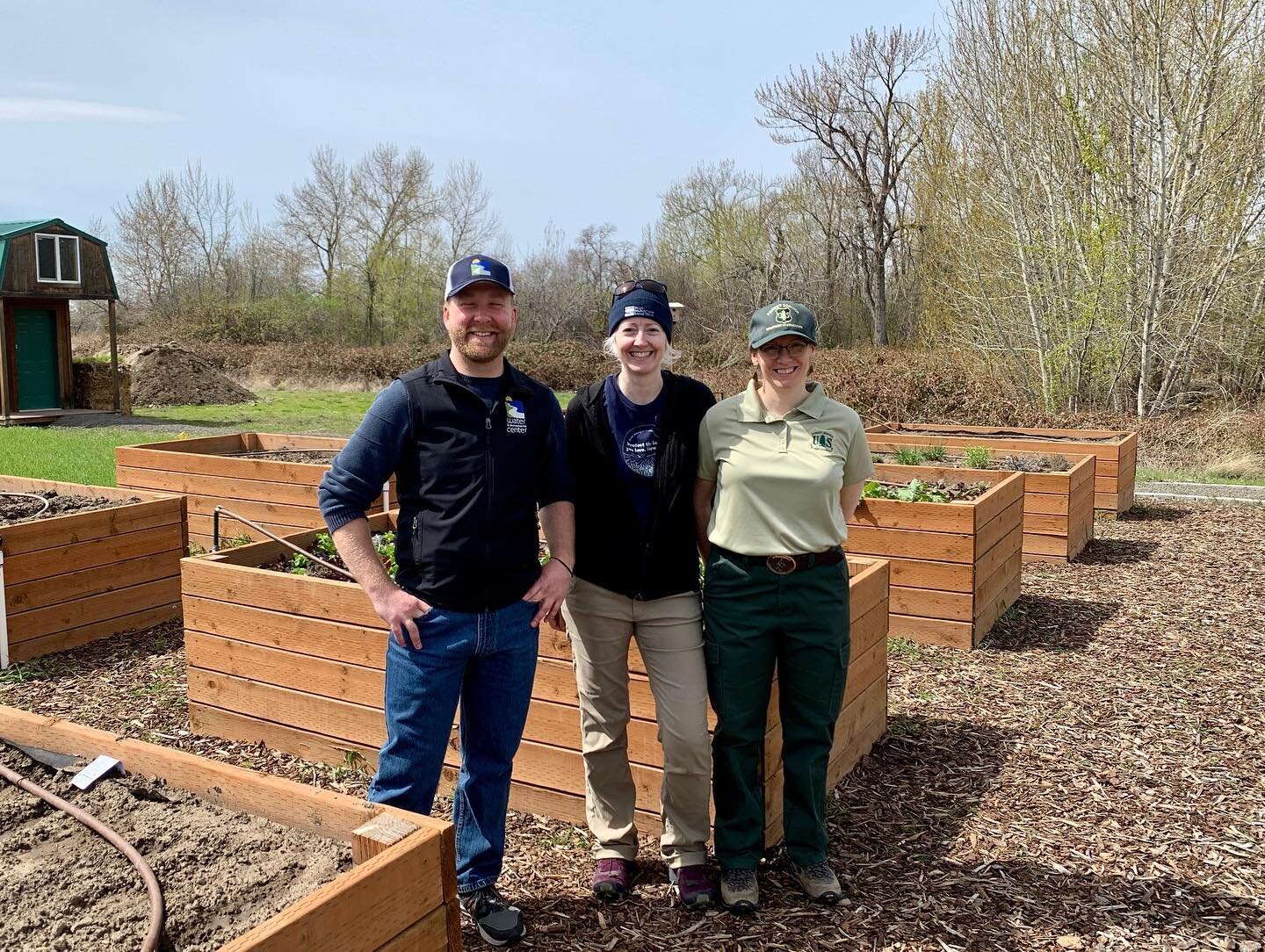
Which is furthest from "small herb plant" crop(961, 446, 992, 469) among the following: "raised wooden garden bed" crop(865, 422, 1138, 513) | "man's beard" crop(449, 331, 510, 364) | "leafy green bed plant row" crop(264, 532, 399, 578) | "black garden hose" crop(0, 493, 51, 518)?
"black garden hose" crop(0, 493, 51, 518)

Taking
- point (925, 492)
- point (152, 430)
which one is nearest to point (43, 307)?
point (152, 430)

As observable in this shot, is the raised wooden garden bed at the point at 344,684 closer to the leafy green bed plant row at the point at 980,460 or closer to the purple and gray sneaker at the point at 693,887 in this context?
the purple and gray sneaker at the point at 693,887

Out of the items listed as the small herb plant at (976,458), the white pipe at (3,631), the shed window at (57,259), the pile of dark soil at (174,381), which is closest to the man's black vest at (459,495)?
the white pipe at (3,631)

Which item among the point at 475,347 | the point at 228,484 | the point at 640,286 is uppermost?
the point at 640,286

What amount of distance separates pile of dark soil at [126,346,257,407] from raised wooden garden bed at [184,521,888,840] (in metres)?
22.2

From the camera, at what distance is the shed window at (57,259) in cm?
2083

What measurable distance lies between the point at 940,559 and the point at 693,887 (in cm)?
338

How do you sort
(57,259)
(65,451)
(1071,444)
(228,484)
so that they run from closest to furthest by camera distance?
(228,484)
(1071,444)
(65,451)
(57,259)

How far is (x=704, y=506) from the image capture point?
3533 mm

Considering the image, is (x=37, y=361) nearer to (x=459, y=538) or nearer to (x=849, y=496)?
(x=459, y=538)

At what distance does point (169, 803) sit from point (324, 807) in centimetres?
60

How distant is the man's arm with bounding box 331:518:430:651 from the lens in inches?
116

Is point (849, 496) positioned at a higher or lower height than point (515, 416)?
lower

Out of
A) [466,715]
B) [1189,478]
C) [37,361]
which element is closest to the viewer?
[466,715]
